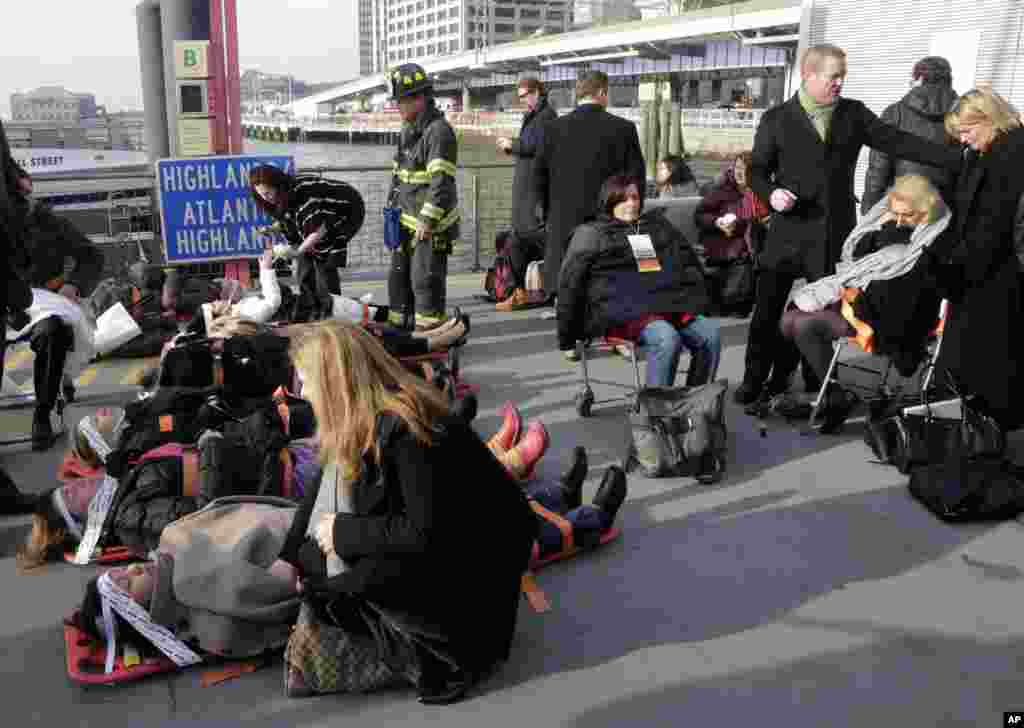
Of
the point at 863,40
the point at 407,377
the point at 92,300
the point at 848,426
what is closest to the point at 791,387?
the point at 848,426

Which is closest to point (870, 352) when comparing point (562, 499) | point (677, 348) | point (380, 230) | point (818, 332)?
point (818, 332)

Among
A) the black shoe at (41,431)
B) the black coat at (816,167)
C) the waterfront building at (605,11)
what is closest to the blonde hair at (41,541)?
the black shoe at (41,431)

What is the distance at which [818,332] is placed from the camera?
199 inches

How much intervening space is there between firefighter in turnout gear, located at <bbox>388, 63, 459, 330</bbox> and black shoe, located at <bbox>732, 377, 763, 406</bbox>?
6.31ft

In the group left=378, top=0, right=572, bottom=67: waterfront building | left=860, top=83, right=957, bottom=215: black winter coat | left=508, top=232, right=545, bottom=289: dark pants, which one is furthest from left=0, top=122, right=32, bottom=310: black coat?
left=378, top=0, right=572, bottom=67: waterfront building

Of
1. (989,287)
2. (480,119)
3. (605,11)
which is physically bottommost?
(989,287)

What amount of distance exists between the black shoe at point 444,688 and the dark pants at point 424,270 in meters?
3.48

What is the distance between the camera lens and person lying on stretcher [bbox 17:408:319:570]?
3461mm

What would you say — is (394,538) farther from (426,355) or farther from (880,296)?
(880,296)

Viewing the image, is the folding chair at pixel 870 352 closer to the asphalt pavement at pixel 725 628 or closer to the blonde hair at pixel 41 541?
the asphalt pavement at pixel 725 628

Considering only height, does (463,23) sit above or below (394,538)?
above

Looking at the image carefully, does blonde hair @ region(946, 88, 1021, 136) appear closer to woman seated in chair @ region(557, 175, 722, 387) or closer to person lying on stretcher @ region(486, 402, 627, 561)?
woman seated in chair @ region(557, 175, 722, 387)

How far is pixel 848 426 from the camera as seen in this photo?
528 centimetres

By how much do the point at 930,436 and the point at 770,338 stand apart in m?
1.16
